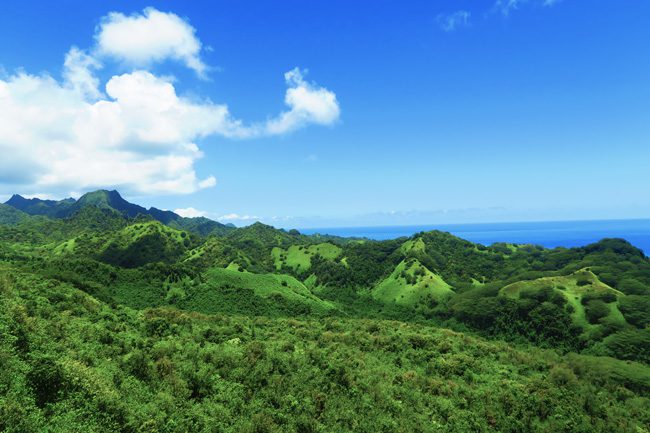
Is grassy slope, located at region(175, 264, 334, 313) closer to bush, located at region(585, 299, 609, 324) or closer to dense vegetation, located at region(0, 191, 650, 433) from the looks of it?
dense vegetation, located at region(0, 191, 650, 433)

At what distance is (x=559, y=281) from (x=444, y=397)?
129309 mm

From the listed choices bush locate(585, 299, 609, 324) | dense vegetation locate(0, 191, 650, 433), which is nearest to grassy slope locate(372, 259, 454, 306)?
bush locate(585, 299, 609, 324)

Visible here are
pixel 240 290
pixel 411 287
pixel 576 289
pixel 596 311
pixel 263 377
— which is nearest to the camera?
pixel 263 377

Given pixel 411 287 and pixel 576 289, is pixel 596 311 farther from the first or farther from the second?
pixel 411 287

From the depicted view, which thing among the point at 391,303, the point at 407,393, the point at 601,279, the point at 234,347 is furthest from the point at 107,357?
the point at 601,279

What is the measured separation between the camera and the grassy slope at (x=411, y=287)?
16525cm

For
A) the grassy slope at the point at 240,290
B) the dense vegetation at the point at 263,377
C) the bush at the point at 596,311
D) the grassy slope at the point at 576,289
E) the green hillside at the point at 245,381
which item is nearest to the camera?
the green hillside at the point at 245,381

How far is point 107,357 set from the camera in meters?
31.7

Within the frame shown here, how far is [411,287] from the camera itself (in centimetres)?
17500

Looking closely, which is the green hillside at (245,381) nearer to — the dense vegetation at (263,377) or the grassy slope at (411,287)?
the dense vegetation at (263,377)

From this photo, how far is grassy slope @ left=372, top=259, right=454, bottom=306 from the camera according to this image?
542ft

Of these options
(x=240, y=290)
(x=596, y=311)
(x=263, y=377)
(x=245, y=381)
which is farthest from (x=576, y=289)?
(x=245, y=381)

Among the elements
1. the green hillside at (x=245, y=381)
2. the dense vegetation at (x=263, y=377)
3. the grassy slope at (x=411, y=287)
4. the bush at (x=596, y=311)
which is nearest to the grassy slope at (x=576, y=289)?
the bush at (x=596, y=311)

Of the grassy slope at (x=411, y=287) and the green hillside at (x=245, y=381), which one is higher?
the green hillside at (x=245, y=381)
